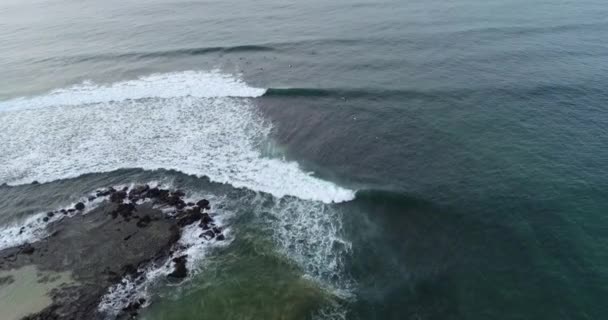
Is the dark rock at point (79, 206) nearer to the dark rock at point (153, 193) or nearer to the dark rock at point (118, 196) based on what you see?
the dark rock at point (118, 196)

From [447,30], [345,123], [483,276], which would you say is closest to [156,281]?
[483,276]

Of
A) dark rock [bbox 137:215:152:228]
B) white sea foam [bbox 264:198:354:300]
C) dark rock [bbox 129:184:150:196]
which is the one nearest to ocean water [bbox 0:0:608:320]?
white sea foam [bbox 264:198:354:300]

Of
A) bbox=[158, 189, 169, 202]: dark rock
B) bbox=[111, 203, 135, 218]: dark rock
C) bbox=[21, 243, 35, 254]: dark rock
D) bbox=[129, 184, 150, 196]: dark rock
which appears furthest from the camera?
bbox=[129, 184, 150, 196]: dark rock

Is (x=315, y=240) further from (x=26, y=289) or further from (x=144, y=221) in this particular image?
(x=26, y=289)

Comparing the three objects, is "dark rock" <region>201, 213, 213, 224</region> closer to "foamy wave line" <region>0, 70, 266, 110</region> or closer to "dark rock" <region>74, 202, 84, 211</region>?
"dark rock" <region>74, 202, 84, 211</region>

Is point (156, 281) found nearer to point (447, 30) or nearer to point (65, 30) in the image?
point (447, 30)

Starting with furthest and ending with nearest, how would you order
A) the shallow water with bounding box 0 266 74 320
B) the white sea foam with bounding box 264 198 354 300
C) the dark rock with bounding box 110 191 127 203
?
the dark rock with bounding box 110 191 127 203, the white sea foam with bounding box 264 198 354 300, the shallow water with bounding box 0 266 74 320
